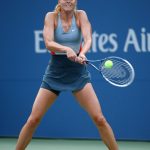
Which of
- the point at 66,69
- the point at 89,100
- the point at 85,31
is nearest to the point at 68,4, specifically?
the point at 85,31

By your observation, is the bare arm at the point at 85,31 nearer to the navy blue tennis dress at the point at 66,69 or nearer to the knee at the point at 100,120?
the navy blue tennis dress at the point at 66,69

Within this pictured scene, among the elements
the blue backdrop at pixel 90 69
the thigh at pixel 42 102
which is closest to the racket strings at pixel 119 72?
the thigh at pixel 42 102

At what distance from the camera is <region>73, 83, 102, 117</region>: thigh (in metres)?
5.43

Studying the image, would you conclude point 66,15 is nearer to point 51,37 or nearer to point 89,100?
point 51,37

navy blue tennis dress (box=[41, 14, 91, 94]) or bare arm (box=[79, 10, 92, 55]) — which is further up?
bare arm (box=[79, 10, 92, 55])

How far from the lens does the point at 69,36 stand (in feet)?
18.0

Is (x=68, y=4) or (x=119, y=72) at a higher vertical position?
(x=68, y=4)

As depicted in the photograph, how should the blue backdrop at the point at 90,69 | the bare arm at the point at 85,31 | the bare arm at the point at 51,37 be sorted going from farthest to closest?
the blue backdrop at the point at 90,69 → the bare arm at the point at 85,31 → the bare arm at the point at 51,37

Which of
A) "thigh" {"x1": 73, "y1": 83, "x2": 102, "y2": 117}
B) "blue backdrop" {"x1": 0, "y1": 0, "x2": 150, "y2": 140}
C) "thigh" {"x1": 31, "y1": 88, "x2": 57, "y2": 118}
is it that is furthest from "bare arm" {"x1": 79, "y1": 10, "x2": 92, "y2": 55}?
"blue backdrop" {"x1": 0, "y1": 0, "x2": 150, "y2": 140}

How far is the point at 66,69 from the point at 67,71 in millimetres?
20

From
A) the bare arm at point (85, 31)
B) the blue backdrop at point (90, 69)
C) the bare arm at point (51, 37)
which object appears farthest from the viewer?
the blue backdrop at point (90, 69)

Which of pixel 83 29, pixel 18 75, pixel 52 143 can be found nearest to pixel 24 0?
pixel 18 75

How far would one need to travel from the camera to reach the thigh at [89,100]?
17.8 feet

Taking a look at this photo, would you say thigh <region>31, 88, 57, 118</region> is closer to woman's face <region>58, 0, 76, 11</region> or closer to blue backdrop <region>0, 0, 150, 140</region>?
woman's face <region>58, 0, 76, 11</region>
